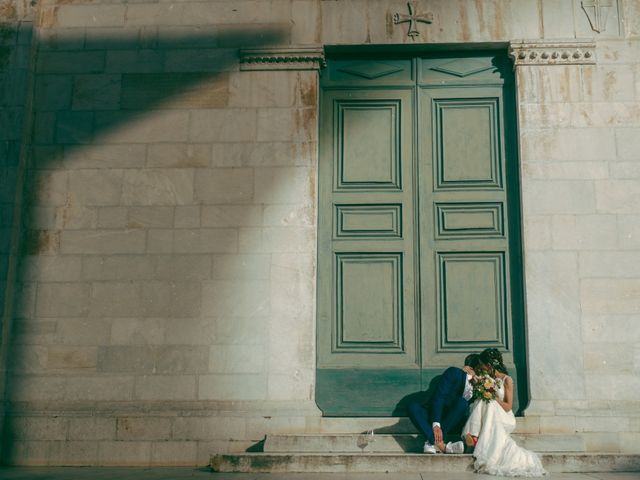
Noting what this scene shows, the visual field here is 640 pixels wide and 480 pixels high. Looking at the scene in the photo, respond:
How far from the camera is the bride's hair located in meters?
9.41

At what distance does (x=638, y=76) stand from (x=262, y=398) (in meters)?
6.09

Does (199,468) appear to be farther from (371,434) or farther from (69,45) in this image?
(69,45)

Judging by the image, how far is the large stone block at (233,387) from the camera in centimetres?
978

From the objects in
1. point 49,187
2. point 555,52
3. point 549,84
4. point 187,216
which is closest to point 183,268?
point 187,216

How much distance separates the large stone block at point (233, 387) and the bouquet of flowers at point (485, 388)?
2450mm

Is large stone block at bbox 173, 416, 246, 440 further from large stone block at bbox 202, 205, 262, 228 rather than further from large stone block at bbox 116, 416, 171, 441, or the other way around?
large stone block at bbox 202, 205, 262, 228

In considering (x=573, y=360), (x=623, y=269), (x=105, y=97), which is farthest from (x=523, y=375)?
(x=105, y=97)

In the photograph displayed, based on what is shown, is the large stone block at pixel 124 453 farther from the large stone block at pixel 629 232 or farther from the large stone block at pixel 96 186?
the large stone block at pixel 629 232

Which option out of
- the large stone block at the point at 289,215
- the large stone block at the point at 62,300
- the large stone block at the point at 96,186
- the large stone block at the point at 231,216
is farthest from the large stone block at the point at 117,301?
the large stone block at the point at 289,215

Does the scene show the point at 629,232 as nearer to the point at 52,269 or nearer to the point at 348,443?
the point at 348,443

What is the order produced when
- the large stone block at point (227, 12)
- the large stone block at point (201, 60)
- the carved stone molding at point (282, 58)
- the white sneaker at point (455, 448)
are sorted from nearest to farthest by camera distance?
the white sneaker at point (455, 448) < the carved stone molding at point (282, 58) < the large stone block at point (201, 60) < the large stone block at point (227, 12)

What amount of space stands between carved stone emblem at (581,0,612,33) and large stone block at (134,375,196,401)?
667cm

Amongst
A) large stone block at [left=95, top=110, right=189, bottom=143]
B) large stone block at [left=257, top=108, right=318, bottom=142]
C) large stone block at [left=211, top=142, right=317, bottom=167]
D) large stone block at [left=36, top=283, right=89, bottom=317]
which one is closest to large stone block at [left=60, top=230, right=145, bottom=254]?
large stone block at [left=36, top=283, right=89, bottom=317]

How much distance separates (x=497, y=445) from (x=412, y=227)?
2.93 m
